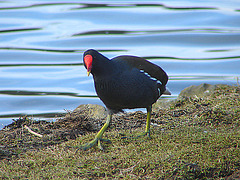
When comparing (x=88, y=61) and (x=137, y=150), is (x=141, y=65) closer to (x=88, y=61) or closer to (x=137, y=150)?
(x=88, y=61)

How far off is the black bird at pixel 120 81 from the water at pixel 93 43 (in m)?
4.13

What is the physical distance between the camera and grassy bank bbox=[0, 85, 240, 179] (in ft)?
12.5

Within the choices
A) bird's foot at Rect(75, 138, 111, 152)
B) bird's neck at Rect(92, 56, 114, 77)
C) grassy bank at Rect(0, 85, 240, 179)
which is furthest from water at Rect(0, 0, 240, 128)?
bird's neck at Rect(92, 56, 114, 77)

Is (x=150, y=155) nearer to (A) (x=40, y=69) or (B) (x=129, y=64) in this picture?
(B) (x=129, y=64)

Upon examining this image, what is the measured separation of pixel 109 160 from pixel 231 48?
30.6ft

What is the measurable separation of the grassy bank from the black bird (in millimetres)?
309

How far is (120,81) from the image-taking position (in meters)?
4.45

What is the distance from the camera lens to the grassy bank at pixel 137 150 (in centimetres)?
381

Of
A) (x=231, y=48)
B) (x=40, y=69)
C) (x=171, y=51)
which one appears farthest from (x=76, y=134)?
(x=231, y=48)

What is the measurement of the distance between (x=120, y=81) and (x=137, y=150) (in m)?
0.79

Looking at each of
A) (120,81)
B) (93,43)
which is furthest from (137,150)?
(93,43)

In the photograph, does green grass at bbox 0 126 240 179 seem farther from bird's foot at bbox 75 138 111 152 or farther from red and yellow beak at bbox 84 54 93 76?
red and yellow beak at bbox 84 54 93 76

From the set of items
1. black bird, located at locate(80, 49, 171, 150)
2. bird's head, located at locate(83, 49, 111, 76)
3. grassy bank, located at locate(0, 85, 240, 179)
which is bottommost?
grassy bank, located at locate(0, 85, 240, 179)

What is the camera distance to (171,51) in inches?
488
